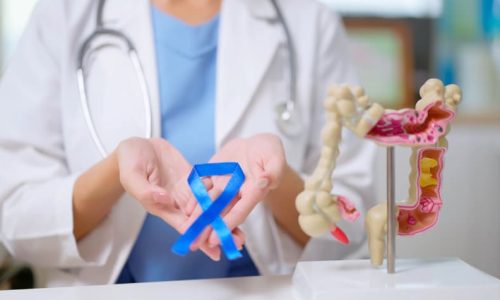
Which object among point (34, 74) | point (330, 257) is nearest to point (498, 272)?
point (330, 257)

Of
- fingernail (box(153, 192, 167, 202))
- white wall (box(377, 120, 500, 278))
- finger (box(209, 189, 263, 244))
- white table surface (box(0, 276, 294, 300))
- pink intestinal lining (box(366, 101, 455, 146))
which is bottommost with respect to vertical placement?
white wall (box(377, 120, 500, 278))

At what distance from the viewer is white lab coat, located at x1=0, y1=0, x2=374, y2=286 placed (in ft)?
2.44

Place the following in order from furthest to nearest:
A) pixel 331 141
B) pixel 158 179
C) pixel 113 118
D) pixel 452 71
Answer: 1. pixel 452 71
2. pixel 113 118
3. pixel 158 179
4. pixel 331 141

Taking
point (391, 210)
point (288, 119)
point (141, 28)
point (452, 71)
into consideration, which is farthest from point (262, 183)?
point (452, 71)

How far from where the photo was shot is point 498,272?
1370 mm

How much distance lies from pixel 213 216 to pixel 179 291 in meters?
0.09

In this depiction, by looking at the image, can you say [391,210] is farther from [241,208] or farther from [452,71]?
[452,71]

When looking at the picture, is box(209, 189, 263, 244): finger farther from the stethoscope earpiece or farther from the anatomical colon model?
the stethoscope earpiece

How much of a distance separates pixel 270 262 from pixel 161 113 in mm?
240

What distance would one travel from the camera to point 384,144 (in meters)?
0.50

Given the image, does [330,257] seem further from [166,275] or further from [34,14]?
[34,14]

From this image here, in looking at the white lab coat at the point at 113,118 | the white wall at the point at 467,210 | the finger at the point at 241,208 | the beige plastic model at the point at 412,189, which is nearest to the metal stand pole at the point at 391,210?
the beige plastic model at the point at 412,189

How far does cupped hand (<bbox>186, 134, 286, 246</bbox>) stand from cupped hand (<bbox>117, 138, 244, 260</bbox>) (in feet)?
0.05

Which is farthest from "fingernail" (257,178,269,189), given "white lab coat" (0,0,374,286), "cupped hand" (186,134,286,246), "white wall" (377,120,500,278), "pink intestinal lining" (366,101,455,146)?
"white wall" (377,120,500,278)
